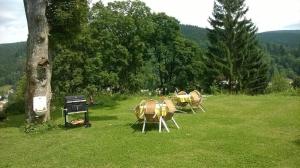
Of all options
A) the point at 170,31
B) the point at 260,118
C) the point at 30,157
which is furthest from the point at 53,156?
the point at 170,31

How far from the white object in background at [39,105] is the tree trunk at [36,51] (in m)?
0.23

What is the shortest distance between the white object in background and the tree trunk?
23 centimetres

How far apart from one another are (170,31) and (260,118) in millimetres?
29665

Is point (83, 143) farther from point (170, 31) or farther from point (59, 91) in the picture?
point (170, 31)

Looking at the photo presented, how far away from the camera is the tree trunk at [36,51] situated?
48.8ft

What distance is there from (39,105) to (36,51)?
206cm

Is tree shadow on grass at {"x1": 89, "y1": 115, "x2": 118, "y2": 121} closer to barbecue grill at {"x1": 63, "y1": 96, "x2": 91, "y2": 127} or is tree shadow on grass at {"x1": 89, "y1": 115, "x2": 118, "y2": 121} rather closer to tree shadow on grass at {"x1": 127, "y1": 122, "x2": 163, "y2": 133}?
barbecue grill at {"x1": 63, "y1": 96, "x2": 91, "y2": 127}

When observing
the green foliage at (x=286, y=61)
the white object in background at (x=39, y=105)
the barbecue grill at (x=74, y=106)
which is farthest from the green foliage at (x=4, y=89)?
the barbecue grill at (x=74, y=106)

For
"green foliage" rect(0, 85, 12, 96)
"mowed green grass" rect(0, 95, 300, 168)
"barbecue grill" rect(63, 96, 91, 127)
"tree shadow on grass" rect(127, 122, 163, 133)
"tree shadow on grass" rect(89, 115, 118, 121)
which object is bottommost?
"mowed green grass" rect(0, 95, 300, 168)

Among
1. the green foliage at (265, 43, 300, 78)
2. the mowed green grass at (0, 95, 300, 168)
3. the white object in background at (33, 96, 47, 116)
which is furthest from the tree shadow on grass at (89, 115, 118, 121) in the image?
the green foliage at (265, 43, 300, 78)

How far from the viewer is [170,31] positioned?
44.7m

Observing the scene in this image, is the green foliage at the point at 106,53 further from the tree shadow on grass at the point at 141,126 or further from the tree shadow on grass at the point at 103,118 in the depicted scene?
the tree shadow on grass at the point at 141,126

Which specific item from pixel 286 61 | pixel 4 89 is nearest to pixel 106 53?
pixel 4 89

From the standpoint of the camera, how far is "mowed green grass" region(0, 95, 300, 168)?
382 inches
